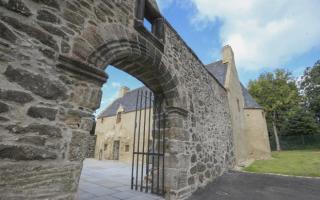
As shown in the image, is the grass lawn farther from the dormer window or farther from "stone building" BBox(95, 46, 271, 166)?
the dormer window

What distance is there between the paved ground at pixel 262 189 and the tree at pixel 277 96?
53.7 feet

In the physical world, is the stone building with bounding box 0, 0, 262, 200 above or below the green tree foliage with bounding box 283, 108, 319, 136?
below

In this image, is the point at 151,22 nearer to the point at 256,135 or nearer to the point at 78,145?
the point at 78,145

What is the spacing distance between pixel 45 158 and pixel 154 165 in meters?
2.80

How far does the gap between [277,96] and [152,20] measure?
21413 mm

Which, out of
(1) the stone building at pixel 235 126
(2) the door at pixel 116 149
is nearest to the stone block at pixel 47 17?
(1) the stone building at pixel 235 126

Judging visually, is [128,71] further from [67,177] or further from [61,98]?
[67,177]

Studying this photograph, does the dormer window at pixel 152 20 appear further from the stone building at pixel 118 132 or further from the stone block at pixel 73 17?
the stone building at pixel 118 132

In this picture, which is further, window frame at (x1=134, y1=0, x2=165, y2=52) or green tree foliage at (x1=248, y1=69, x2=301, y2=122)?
green tree foliage at (x1=248, y1=69, x2=301, y2=122)

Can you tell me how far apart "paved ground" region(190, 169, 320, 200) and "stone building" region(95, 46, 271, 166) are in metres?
3.64

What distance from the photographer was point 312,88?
72.4ft

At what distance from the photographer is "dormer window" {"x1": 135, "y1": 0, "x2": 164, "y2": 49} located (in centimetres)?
357

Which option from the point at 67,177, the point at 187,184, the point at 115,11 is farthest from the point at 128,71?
the point at 187,184

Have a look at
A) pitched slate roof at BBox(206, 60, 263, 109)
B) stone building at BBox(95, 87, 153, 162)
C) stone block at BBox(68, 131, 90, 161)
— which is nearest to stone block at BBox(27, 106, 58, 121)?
stone block at BBox(68, 131, 90, 161)
